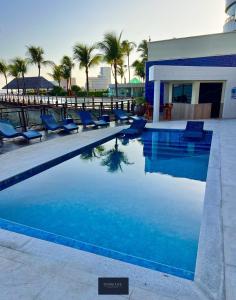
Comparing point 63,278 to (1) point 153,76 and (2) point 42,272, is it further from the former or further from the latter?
(1) point 153,76

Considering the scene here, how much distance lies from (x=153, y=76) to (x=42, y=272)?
1414 centimetres

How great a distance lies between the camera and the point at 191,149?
9.92m

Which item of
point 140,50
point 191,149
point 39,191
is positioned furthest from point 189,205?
point 140,50

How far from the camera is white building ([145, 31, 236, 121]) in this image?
15.3m

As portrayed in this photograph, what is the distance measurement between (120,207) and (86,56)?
82.8 feet

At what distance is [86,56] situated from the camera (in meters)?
26.8

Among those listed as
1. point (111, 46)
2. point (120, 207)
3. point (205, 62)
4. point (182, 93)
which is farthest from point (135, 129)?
point (111, 46)

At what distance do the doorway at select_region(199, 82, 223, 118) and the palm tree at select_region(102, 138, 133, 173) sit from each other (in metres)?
10.4

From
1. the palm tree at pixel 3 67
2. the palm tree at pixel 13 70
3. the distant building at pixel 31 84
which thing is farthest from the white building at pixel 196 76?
the palm tree at pixel 3 67

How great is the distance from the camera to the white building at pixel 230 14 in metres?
39.8

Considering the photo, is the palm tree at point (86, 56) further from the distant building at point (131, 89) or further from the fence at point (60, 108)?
the distant building at point (131, 89)

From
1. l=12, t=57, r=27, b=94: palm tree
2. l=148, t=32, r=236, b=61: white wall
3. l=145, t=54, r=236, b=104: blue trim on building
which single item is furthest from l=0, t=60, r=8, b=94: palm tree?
l=145, t=54, r=236, b=104: blue trim on building

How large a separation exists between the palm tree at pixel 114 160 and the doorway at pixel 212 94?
34.1 ft

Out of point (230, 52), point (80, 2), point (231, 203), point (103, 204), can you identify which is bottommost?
point (103, 204)
